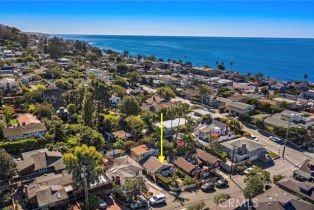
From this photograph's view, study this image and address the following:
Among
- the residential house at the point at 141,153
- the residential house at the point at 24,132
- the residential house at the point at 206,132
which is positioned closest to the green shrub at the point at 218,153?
the residential house at the point at 206,132

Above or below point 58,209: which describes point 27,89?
above

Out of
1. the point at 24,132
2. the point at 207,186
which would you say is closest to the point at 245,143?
the point at 207,186

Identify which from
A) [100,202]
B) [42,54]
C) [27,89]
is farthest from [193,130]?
[42,54]

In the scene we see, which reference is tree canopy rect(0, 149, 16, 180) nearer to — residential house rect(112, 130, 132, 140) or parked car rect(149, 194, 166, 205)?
parked car rect(149, 194, 166, 205)

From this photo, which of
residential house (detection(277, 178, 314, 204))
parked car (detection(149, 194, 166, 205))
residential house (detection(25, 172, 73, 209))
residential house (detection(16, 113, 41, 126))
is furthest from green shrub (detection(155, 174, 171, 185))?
residential house (detection(16, 113, 41, 126))

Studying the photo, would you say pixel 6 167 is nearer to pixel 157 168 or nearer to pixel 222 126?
pixel 157 168

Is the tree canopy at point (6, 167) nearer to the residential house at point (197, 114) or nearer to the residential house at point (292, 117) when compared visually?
the residential house at point (197, 114)

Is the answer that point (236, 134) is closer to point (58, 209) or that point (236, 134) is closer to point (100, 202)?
point (100, 202)
